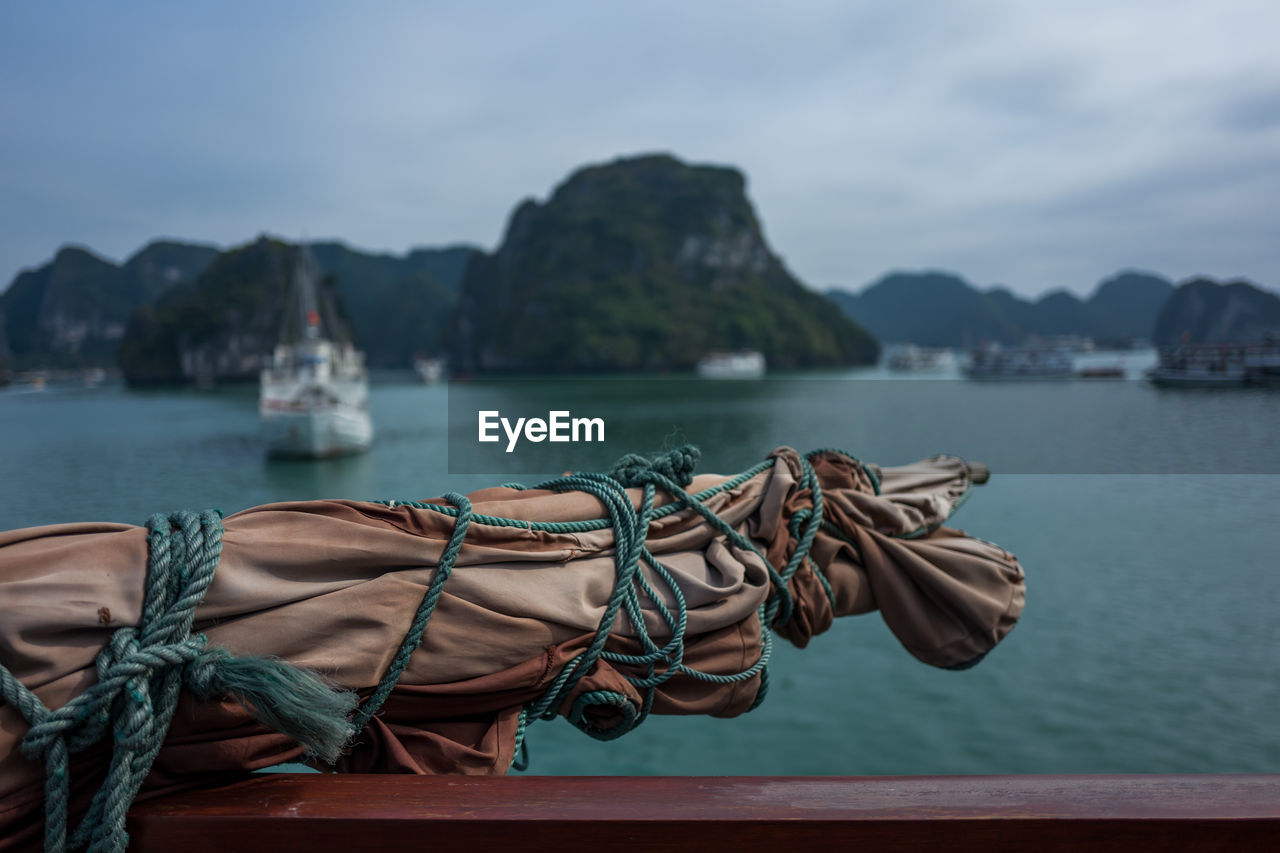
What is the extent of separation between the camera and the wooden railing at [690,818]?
96 cm

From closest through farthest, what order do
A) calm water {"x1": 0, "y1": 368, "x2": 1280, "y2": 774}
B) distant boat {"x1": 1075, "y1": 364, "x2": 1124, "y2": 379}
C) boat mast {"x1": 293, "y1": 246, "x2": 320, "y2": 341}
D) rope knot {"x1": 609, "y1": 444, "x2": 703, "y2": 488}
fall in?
rope knot {"x1": 609, "y1": 444, "x2": 703, "y2": 488} → calm water {"x1": 0, "y1": 368, "x2": 1280, "y2": 774} → distant boat {"x1": 1075, "y1": 364, "x2": 1124, "y2": 379} → boat mast {"x1": 293, "y1": 246, "x2": 320, "y2": 341}

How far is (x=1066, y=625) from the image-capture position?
7.68 metres

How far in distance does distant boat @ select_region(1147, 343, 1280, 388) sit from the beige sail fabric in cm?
325

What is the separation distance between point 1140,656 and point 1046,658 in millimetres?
856

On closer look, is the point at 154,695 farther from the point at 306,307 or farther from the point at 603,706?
the point at 306,307

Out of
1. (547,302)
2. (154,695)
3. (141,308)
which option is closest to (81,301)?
(141,308)

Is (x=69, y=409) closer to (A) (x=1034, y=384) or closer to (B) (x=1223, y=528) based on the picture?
(A) (x=1034, y=384)

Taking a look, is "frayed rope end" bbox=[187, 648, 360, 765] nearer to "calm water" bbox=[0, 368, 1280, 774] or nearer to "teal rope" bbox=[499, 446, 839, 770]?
"teal rope" bbox=[499, 446, 839, 770]

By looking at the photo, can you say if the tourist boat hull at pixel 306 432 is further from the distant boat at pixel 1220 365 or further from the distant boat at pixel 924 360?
the distant boat at pixel 924 360

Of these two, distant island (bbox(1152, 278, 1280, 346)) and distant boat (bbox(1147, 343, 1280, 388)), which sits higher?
distant island (bbox(1152, 278, 1280, 346))

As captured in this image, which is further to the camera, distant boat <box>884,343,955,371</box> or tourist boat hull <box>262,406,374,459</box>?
distant boat <box>884,343,955,371</box>

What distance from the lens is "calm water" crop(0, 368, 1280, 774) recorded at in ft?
17.1

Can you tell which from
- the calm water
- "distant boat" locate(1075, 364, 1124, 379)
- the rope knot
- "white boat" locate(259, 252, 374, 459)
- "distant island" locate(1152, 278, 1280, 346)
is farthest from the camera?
"white boat" locate(259, 252, 374, 459)

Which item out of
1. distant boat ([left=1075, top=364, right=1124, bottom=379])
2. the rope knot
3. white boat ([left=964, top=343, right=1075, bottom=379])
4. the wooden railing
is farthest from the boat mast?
the wooden railing
